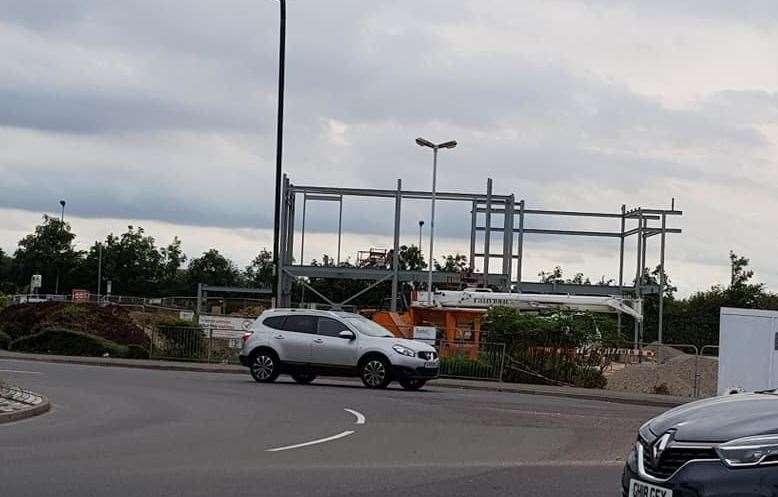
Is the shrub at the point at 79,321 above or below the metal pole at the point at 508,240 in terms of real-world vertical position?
below

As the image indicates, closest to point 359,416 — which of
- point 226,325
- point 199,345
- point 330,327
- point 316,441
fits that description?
point 316,441

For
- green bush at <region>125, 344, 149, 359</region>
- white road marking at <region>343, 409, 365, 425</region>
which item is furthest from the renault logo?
green bush at <region>125, 344, 149, 359</region>

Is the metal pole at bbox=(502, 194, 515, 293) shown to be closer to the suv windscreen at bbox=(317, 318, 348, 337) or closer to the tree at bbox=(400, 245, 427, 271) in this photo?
the suv windscreen at bbox=(317, 318, 348, 337)

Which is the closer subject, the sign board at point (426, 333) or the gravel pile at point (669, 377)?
the gravel pile at point (669, 377)

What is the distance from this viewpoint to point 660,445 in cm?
753

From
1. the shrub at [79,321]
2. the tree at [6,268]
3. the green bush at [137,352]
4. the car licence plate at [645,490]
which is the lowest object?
the green bush at [137,352]

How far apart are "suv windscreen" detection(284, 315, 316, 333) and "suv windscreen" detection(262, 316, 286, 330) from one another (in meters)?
0.11

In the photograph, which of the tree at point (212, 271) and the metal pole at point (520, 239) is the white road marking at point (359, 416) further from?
the tree at point (212, 271)

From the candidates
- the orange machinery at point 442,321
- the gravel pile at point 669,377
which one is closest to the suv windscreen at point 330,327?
the orange machinery at point 442,321

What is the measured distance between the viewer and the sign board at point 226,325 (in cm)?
3772

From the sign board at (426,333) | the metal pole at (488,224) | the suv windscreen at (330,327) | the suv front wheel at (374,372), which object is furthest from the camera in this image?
the metal pole at (488,224)

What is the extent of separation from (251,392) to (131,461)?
38.2ft

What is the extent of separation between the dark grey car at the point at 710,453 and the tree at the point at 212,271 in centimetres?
11301

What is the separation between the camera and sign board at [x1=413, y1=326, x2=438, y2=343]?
35.4m
